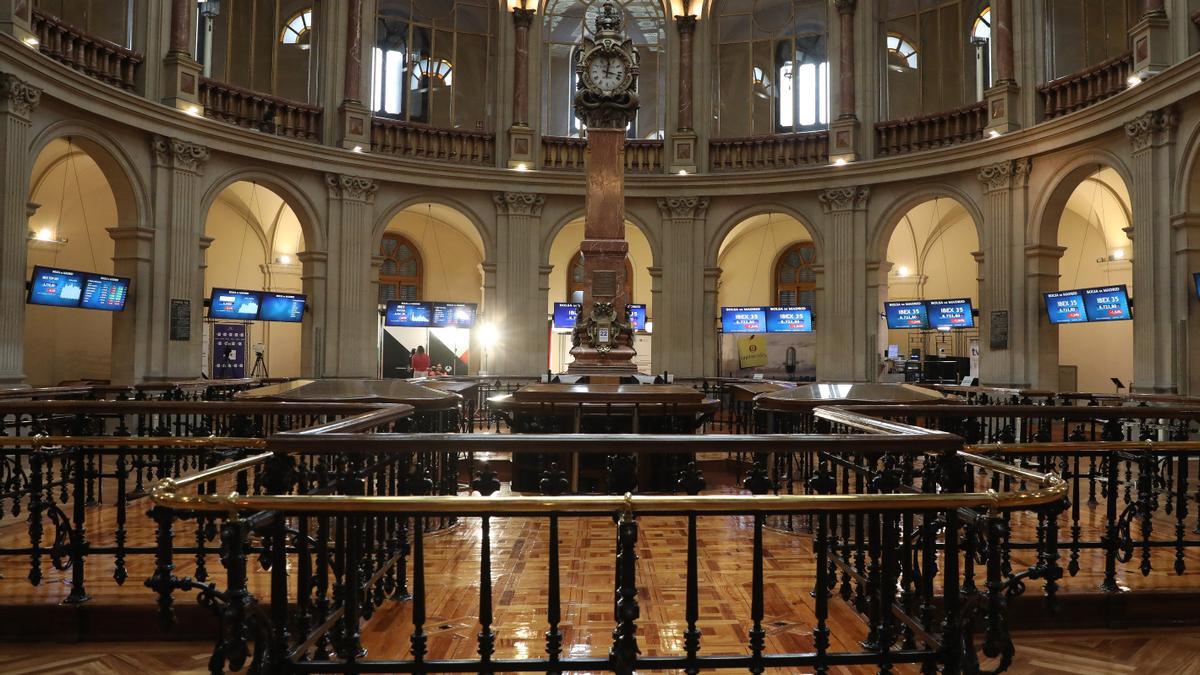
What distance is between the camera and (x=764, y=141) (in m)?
16.7

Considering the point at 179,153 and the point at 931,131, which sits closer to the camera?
the point at 179,153

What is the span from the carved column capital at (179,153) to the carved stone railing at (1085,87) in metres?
14.4

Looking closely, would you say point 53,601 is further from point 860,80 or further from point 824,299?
point 860,80

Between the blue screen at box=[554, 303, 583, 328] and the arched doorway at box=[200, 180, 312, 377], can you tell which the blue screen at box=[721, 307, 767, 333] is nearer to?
the blue screen at box=[554, 303, 583, 328]

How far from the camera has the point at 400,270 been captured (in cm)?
2012

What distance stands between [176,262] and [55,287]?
6.66 feet

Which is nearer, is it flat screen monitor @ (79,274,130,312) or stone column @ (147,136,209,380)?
flat screen monitor @ (79,274,130,312)

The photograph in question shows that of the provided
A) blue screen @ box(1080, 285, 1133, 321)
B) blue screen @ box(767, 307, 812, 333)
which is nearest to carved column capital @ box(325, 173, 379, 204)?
blue screen @ box(767, 307, 812, 333)

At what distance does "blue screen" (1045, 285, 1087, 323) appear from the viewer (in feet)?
40.8

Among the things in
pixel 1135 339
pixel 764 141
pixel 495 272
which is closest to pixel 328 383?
pixel 495 272

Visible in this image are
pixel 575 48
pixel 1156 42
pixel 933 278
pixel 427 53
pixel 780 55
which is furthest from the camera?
pixel 933 278

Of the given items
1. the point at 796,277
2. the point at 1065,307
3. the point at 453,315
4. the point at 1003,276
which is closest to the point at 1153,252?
the point at 1065,307

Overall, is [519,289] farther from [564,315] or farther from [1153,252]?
[1153,252]

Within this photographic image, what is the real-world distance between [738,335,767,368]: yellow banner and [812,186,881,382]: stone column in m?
1.67
